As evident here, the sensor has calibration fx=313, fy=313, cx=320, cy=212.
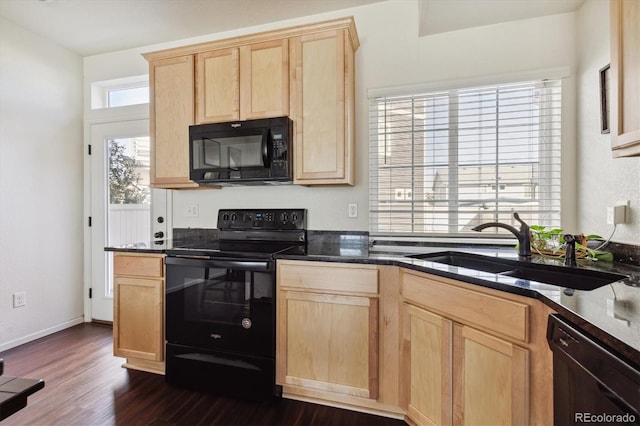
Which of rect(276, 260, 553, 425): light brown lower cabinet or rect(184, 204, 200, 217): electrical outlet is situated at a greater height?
rect(184, 204, 200, 217): electrical outlet

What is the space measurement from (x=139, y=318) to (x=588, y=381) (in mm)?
2357

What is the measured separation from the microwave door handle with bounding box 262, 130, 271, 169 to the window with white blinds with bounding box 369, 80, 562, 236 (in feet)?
2.52

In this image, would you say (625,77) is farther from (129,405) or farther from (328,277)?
(129,405)

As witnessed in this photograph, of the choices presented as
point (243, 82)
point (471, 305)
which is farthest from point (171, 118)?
point (471, 305)

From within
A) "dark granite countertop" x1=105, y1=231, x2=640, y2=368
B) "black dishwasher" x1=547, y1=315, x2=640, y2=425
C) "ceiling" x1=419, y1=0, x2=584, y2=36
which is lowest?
"black dishwasher" x1=547, y1=315, x2=640, y2=425

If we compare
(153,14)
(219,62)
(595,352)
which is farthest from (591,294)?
(153,14)

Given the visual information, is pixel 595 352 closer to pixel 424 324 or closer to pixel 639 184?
pixel 424 324

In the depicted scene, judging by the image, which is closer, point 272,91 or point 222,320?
point 222,320

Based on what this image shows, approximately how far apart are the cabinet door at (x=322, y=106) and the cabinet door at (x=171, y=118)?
0.85 meters

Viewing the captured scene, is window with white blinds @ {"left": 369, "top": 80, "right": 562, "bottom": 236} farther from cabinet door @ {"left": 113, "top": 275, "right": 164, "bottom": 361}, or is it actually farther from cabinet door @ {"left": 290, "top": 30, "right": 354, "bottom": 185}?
cabinet door @ {"left": 113, "top": 275, "right": 164, "bottom": 361}

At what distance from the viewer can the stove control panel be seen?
242 cm

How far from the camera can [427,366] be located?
60.9 inches

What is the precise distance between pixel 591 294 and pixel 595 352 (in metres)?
0.35

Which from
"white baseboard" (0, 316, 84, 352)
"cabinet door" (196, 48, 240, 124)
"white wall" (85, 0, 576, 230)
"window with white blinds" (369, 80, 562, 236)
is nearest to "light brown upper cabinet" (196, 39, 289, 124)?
"cabinet door" (196, 48, 240, 124)
